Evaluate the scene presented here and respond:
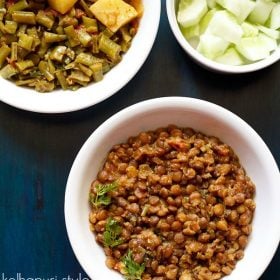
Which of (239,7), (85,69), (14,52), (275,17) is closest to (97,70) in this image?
(85,69)

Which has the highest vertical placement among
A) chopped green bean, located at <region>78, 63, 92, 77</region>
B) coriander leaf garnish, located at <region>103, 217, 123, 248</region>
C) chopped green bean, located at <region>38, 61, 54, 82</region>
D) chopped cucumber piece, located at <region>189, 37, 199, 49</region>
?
chopped cucumber piece, located at <region>189, 37, 199, 49</region>

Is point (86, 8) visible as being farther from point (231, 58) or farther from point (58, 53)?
point (231, 58)

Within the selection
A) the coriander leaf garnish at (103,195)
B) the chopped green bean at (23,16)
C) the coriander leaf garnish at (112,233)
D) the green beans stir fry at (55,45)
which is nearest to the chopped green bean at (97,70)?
the green beans stir fry at (55,45)

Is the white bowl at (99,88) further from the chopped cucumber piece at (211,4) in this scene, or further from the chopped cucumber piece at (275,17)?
the chopped cucumber piece at (275,17)

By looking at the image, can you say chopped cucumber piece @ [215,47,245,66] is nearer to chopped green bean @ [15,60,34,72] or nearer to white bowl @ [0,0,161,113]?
white bowl @ [0,0,161,113]

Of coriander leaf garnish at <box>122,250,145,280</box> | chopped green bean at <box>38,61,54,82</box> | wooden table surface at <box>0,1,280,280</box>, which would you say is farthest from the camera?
wooden table surface at <box>0,1,280,280</box>

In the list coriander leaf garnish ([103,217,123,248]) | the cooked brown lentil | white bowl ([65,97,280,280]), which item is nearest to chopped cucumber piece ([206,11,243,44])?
white bowl ([65,97,280,280])
